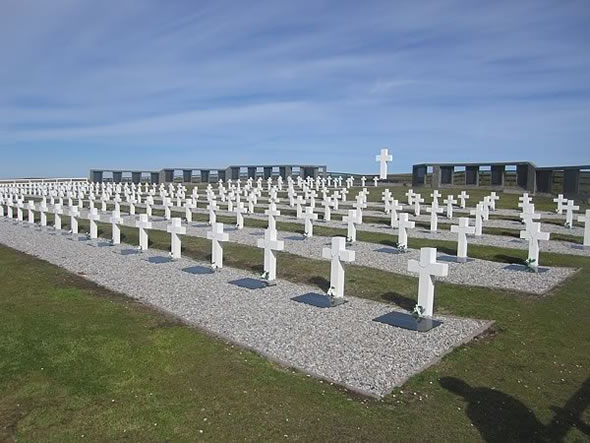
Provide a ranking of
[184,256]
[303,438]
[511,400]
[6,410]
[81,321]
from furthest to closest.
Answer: [184,256] → [81,321] → [511,400] → [6,410] → [303,438]

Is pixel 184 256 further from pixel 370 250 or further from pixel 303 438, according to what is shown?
pixel 303 438

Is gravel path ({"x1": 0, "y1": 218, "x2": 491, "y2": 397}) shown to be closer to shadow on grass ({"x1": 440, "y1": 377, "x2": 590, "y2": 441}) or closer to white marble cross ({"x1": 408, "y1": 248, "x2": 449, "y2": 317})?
white marble cross ({"x1": 408, "y1": 248, "x2": 449, "y2": 317})

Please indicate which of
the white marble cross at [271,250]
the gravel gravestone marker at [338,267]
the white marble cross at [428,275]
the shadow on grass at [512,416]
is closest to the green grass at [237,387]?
the shadow on grass at [512,416]

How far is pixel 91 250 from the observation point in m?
14.6

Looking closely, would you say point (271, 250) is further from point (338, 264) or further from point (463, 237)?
point (463, 237)

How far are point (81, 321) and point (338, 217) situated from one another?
52.2 ft

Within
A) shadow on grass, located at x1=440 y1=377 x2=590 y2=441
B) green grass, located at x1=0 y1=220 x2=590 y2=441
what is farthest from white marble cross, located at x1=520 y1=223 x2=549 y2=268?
shadow on grass, located at x1=440 y1=377 x2=590 y2=441

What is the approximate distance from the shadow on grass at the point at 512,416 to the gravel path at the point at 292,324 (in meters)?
0.76

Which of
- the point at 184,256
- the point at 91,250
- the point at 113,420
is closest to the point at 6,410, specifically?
the point at 113,420

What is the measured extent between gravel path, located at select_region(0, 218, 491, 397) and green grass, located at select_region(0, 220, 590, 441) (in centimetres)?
29

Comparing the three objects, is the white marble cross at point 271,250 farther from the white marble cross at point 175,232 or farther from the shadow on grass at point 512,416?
the shadow on grass at point 512,416

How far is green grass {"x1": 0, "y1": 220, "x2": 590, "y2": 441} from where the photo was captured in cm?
457

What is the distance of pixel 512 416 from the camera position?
4.86 meters

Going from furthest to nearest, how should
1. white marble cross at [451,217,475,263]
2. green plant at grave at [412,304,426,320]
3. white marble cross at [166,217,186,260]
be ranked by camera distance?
white marble cross at [166,217,186,260] → white marble cross at [451,217,475,263] → green plant at grave at [412,304,426,320]
